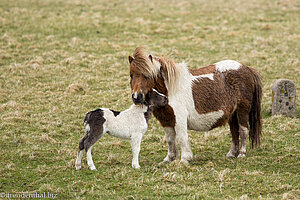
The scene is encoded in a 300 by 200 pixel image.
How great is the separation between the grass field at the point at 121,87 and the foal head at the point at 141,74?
1.56m

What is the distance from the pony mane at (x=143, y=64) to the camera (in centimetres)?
819

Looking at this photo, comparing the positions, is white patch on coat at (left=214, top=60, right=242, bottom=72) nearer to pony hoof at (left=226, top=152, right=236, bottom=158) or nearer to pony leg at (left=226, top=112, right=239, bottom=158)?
pony leg at (left=226, top=112, right=239, bottom=158)

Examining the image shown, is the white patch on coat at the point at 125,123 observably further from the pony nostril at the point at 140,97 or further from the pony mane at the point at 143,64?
the pony mane at the point at 143,64

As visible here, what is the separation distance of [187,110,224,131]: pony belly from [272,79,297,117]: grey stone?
176 inches

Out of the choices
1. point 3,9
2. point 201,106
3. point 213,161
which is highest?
point 3,9

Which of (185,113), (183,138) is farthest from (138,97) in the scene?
(183,138)

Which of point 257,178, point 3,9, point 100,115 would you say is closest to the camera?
point 257,178

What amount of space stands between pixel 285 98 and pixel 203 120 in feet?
16.3

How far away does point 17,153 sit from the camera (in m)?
9.94

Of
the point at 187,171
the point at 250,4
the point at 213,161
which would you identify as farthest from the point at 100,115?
the point at 250,4

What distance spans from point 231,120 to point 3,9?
22.9 metres

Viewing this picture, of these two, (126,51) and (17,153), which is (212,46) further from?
(17,153)

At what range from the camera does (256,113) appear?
32.1ft

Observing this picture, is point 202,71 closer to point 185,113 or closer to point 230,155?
point 185,113
